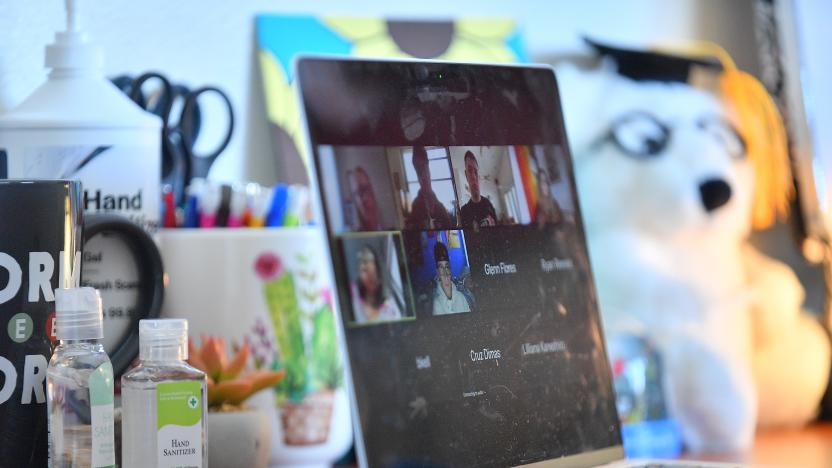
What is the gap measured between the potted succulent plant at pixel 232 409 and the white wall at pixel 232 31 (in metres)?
0.23

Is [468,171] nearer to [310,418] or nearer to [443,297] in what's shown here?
[443,297]

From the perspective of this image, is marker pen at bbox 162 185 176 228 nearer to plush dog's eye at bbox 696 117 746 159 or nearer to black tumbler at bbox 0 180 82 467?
black tumbler at bbox 0 180 82 467

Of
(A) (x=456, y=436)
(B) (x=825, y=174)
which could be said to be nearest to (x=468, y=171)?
(A) (x=456, y=436)

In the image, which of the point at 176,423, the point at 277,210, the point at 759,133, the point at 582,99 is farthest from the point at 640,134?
the point at 176,423

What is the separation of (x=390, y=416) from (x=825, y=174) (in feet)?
2.70

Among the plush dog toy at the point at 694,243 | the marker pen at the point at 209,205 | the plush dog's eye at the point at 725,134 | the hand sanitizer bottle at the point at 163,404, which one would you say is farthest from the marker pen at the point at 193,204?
the plush dog's eye at the point at 725,134

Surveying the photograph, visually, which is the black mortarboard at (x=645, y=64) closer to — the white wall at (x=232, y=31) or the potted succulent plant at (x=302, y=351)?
the white wall at (x=232, y=31)

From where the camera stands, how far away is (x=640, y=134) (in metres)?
1.09

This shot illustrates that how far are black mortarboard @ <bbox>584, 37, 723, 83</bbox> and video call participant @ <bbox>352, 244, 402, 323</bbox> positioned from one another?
1.96 ft

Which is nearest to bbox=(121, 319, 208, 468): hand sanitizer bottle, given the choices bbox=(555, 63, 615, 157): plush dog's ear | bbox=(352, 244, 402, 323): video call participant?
bbox=(352, 244, 402, 323): video call participant

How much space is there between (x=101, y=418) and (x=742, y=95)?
87 cm

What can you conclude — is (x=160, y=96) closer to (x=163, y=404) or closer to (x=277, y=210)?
(x=277, y=210)

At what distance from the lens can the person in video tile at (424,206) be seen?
638 millimetres

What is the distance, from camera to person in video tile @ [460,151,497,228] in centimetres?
66
